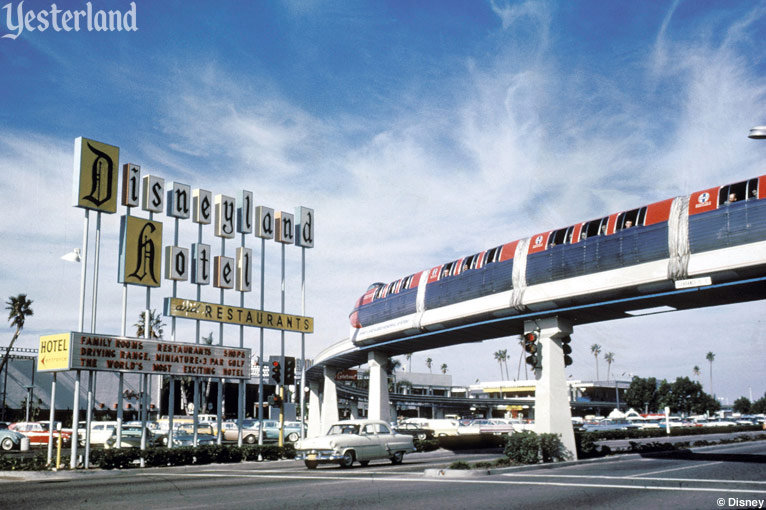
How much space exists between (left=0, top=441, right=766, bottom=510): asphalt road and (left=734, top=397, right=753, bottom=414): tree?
160259mm

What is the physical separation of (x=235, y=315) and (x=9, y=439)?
16.3 metres

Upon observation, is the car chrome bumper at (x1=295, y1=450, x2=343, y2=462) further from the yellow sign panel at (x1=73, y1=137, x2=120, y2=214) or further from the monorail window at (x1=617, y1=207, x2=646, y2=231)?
the yellow sign panel at (x1=73, y1=137, x2=120, y2=214)

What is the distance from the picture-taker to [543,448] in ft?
80.1

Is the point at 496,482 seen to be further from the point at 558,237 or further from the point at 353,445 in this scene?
the point at 558,237

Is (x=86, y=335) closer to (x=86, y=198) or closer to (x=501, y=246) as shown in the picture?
(x=86, y=198)

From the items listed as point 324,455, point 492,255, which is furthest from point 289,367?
point 492,255

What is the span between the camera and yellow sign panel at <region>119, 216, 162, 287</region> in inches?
1138

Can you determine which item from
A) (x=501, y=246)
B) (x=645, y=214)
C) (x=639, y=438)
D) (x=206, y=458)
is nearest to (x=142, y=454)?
(x=206, y=458)

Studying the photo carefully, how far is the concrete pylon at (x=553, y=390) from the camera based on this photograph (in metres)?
25.8

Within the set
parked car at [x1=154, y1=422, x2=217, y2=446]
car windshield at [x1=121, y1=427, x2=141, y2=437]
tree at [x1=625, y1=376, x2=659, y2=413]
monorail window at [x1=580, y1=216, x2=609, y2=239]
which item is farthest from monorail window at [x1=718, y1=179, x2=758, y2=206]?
tree at [x1=625, y1=376, x2=659, y2=413]

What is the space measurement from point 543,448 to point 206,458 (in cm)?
1405

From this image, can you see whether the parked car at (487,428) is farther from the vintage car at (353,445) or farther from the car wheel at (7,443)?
the car wheel at (7,443)

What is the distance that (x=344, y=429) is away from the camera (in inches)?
957

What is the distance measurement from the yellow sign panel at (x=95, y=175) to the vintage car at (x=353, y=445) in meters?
12.8
